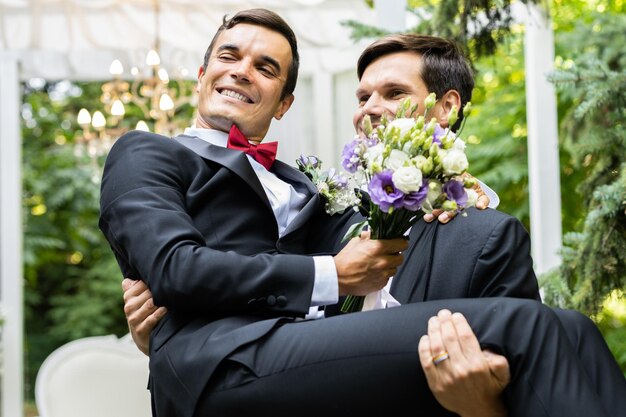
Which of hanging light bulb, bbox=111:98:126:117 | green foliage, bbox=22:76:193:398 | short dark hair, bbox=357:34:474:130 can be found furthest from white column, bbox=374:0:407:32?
green foliage, bbox=22:76:193:398

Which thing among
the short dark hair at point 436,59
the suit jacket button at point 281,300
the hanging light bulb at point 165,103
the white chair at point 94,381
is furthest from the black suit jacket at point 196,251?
the hanging light bulb at point 165,103

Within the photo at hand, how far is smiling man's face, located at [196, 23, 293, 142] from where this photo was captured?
7.59 ft

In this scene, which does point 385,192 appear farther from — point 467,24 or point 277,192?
point 467,24

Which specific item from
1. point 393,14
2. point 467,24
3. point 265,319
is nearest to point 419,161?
point 265,319

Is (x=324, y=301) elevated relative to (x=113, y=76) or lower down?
lower down

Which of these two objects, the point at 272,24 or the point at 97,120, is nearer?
the point at 272,24

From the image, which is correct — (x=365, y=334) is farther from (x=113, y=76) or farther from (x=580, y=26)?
(x=113, y=76)

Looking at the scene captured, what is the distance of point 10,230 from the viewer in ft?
18.7

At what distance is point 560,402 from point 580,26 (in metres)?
3.38

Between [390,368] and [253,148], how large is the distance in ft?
2.57

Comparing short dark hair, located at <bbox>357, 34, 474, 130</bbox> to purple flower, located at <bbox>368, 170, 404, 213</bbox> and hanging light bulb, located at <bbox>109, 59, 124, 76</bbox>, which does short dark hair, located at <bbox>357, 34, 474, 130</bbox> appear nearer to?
purple flower, located at <bbox>368, 170, 404, 213</bbox>

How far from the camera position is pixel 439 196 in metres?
1.79

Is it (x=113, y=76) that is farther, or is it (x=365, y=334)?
(x=113, y=76)

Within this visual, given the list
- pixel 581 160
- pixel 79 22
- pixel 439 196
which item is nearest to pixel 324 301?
pixel 439 196
